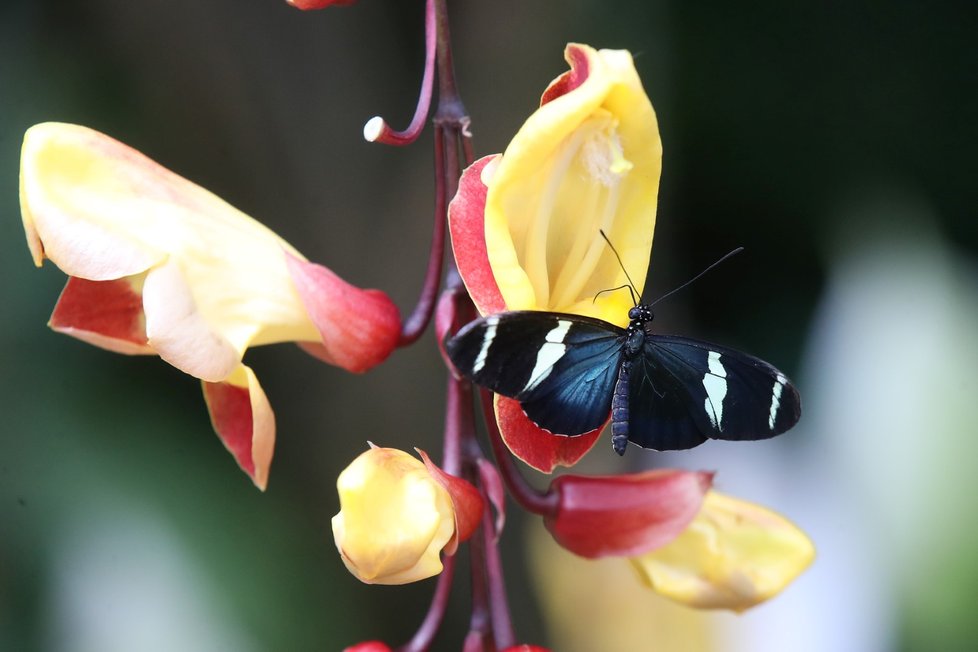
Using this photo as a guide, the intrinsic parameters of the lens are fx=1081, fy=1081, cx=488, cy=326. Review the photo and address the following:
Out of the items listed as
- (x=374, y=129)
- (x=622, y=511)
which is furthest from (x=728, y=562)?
(x=374, y=129)

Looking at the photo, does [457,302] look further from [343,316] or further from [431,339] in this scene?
[431,339]

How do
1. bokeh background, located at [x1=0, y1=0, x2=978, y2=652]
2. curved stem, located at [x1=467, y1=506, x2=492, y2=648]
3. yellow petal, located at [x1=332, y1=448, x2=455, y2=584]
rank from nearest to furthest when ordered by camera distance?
yellow petal, located at [x1=332, y1=448, x2=455, y2=584] < curved stem, located at [x1=467, y1=506, x2=492, y2=648] < bokeh background, located at [x1=0, y1=0, x2=978, y2=652]

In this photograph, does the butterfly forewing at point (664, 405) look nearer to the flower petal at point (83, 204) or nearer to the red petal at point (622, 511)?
the red petal at point (622, 511)

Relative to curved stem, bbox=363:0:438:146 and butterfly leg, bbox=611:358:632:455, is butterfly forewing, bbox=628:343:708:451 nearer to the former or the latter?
butterfly leg, bbox=611:358:632:455

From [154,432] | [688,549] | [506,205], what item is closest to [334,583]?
[154,432]

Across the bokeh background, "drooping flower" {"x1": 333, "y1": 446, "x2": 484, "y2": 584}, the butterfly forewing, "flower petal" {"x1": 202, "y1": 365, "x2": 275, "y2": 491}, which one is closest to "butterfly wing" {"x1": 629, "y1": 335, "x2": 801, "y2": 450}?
the butterfly forewing
